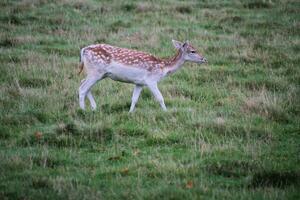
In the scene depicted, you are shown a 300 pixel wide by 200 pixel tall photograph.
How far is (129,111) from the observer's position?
33.7 ft

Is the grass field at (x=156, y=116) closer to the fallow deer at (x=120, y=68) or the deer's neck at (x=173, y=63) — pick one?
the fallow deer at (x=120, y=68)

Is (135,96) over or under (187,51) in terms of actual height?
under

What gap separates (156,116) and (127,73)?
3.90 feet

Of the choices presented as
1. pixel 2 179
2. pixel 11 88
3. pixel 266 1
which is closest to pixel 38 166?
pixel 2 179

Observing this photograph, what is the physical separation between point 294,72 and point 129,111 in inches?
183

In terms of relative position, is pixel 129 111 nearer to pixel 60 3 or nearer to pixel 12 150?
pixel 12 150

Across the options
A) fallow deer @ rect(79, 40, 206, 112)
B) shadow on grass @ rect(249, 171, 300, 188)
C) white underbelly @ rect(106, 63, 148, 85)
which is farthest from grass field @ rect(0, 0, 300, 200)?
white underbelly @ rect(106, 63, 148, 85)

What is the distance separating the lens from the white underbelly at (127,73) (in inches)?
415

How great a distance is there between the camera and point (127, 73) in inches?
416

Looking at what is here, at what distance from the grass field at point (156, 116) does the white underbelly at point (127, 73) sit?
1.65 feet

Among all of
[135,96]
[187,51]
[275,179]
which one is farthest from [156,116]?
[275,179]

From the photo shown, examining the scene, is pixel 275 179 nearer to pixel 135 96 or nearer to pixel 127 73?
pixel 135 96

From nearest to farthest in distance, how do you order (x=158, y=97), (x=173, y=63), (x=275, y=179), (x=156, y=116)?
1. (x=275, y=179)
2. (x=156, y=116)
3. (x=158, y=97)
4. (x=173, y=63)

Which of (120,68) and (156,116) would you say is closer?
(156,116)
